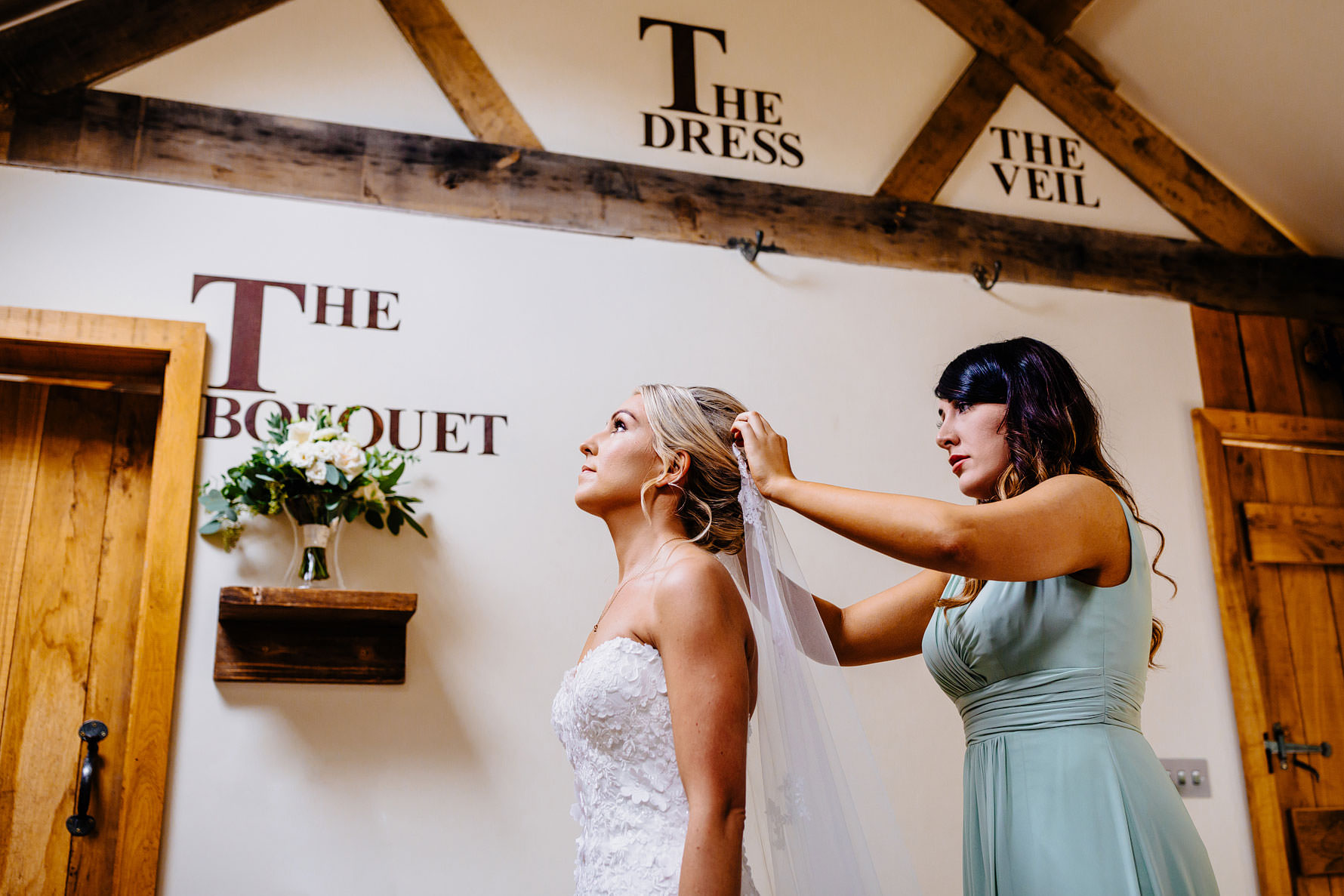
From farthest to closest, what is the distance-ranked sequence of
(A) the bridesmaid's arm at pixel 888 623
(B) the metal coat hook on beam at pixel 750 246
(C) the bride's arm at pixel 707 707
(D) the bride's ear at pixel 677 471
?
(B) the metal coat hook on beam at pixel 750 246 → (A) the bridesmaid's arm at pixel 888 623 → (D) the bride's ear at pixel 677 471 → (C) the bride's arm at pixel 707 707

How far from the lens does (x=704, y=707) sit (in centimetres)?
160

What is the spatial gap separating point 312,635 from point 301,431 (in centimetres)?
50

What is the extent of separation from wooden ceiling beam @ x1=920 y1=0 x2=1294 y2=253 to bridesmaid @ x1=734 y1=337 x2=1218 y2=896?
7.88 feet

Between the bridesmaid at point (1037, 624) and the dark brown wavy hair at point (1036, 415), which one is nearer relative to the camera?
the bridesmaid at point (1037, 624)

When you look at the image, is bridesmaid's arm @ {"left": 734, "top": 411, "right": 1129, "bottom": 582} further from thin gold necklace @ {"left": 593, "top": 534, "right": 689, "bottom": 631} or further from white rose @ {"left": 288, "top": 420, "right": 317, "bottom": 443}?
white rose @ {"left": 288, "top": 420, "right": 317, "bottom": 443}

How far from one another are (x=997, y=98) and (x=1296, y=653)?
80.8 inches

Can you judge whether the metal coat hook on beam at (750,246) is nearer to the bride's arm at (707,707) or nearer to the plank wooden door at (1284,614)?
the plank wooden door at (1284,614)

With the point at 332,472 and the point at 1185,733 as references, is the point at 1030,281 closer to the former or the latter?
the point at 1185,733

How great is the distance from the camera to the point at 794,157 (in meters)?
3.60

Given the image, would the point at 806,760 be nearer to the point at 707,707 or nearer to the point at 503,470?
the point at 707,707

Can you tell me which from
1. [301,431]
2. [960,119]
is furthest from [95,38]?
[960,119]

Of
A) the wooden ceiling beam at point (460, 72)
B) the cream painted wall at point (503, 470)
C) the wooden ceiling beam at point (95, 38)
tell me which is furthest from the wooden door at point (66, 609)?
the wooden ceiling beam at point (460, 72)

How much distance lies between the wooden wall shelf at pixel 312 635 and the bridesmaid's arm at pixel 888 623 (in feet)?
3.40

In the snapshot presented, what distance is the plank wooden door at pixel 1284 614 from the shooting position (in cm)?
332
